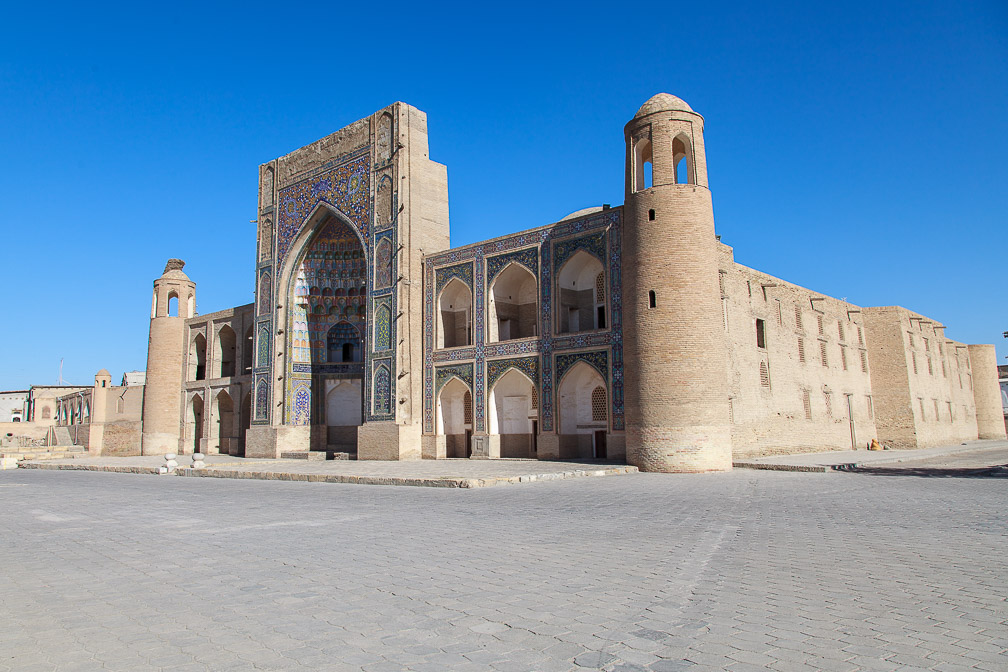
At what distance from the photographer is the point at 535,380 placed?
19922 millimetres

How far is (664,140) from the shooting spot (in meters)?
16.7

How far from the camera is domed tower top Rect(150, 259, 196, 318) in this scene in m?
31.8

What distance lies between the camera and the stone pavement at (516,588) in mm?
3229

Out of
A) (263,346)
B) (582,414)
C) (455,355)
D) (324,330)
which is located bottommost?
(582,414)

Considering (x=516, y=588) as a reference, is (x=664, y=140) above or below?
above

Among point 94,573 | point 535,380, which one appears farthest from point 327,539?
point 535,380

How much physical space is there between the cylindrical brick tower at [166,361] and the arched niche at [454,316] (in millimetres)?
14779

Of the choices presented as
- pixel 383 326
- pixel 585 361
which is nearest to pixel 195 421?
pixel 383 326

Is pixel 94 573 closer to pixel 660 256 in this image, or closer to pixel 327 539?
pixel 327 539

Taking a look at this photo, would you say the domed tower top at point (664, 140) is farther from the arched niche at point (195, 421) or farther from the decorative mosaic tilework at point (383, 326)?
the arched niche at point (195, 421)

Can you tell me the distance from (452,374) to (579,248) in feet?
18.0

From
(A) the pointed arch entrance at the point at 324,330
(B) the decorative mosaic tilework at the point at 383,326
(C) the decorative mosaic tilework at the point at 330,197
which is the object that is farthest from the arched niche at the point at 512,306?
(A) the pointed arch entrance at the point at 324,330

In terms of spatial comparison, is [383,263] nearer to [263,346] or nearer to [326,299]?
[326,299]

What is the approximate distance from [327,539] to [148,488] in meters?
8.26
